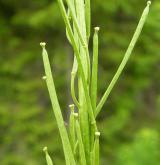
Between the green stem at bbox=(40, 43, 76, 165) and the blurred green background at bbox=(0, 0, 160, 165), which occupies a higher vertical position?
the green stem at bbox=(40, 43, 76, 165)

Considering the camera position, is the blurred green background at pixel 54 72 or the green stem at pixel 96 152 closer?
the green stem at pixel 96 152

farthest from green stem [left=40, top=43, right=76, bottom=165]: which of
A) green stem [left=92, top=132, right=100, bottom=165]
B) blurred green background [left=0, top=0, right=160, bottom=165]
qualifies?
blurred green background [left=0, top=0, right=160, bottom=165]

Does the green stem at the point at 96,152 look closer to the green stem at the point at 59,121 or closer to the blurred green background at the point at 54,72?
the green stem at the point at 59,121

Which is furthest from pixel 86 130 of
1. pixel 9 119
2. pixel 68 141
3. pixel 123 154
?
pixel 9 119

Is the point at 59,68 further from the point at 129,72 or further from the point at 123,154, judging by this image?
the point at 123,154

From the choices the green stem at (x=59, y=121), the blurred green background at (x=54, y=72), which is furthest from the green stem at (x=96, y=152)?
the blurred green background at (x=54, y=72)

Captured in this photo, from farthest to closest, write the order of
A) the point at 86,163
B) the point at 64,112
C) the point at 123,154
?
the point at 64,112
the point at 123,154
the point at 86,163

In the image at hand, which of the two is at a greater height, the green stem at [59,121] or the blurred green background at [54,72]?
the green stem at [59,121]

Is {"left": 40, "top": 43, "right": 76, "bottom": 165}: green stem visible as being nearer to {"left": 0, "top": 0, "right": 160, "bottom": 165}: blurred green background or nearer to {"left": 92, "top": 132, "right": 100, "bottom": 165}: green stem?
{"left": 92, "top": 132, "right": 100, "bottom": 165}: green stem
